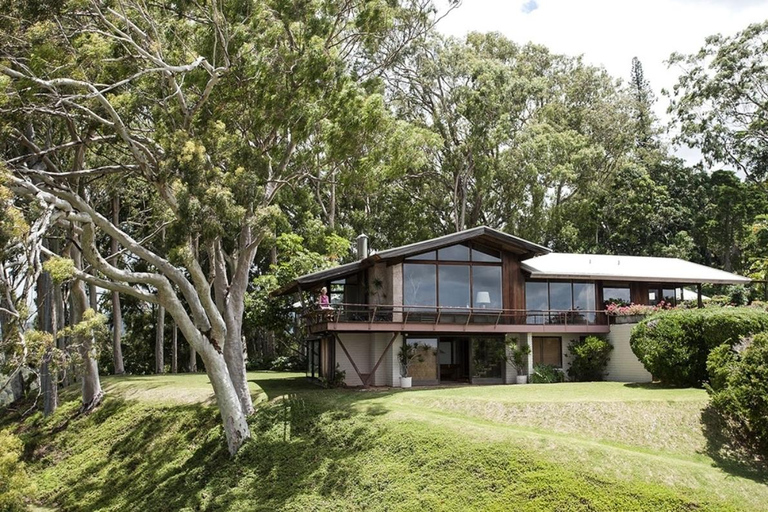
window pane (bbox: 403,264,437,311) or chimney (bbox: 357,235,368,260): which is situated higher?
chimney (bbox: 357,235,368,260)

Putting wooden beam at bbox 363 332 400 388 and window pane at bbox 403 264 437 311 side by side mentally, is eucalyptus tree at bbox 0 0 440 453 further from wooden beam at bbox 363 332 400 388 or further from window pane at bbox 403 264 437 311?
window pane at bbox 403 264 437 311

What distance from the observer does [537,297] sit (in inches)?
1133

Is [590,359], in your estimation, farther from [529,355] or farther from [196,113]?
[196,113]

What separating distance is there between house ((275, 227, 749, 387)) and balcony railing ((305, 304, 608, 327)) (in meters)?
0.04

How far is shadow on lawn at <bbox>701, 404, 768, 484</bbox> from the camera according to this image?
15195 millimetres

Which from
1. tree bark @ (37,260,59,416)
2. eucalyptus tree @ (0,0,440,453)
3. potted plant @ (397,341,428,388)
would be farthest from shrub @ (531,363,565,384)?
tree bark @ (37,260,59,416)

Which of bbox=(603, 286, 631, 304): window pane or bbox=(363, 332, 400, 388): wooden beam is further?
bbox=(603, 286, 631, 304): window pane

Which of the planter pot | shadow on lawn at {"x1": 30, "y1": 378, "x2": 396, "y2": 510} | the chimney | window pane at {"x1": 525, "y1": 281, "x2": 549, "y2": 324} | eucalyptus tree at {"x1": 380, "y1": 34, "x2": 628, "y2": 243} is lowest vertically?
shadow on lawn at {"x1": 30, "y1": 378, "x2": 396, "y2": 510}

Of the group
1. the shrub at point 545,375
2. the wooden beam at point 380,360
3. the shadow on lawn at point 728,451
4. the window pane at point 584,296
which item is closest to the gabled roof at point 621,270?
the window pane at point 584,296

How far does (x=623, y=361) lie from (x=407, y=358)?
850 centimetres

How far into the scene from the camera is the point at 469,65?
40.2 meters

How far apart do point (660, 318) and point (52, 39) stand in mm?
19499

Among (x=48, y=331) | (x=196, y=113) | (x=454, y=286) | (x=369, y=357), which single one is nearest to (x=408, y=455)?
(x=369, y=357)

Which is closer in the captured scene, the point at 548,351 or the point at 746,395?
the point at 746,395
